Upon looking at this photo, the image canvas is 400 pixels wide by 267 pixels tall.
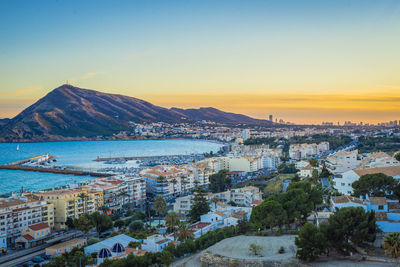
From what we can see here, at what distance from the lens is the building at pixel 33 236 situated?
821 inches

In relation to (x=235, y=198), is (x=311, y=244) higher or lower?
higher

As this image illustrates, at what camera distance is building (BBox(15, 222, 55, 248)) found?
68.4ft

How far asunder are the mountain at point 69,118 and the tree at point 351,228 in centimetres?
13767

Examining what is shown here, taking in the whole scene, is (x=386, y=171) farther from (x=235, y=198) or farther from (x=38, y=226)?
(x=38, y=226)

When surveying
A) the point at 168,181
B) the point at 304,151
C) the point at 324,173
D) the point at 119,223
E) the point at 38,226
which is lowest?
the point at 119,223

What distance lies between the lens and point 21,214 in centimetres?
2255

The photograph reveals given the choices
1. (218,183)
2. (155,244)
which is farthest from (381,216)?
(218,183)

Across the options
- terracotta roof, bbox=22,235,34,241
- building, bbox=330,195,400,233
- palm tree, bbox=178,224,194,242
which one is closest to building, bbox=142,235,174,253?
palm tree, bbox=178,224,194,242

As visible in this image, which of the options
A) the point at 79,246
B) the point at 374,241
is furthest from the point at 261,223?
the point at 79,246

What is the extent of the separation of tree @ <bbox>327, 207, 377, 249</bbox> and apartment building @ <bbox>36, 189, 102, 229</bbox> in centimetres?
1732

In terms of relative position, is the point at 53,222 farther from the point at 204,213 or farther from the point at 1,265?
the point at 204,213

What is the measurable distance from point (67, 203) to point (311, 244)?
17.1 meters

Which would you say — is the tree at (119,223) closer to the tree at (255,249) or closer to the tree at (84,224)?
the tree at (84,224)

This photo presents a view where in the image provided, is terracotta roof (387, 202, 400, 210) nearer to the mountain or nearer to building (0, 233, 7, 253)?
building (0, 233, 7, 253)
